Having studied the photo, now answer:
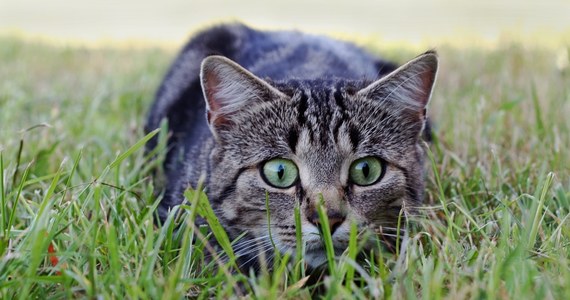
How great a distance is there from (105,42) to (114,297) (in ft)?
21.1

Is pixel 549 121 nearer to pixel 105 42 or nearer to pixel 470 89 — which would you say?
pixel 470 89

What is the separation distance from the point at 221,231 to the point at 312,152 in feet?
1.35

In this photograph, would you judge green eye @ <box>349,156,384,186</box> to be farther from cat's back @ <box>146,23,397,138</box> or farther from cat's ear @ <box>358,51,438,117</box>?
cat's back @ <box>146,23,397,138</box>

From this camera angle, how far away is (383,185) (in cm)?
207

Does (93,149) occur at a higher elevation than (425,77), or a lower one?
lower

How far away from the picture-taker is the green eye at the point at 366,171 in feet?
→ 6.73

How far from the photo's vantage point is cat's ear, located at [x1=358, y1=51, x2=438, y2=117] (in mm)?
2162

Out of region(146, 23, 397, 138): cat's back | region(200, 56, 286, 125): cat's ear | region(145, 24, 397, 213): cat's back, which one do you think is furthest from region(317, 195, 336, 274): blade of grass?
region(146, 23, 397, 138): cat's back

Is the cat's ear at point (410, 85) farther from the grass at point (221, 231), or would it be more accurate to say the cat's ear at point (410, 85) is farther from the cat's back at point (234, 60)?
the cat's back at point (234, 60)

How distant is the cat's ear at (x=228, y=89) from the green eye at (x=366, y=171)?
1.17 feet

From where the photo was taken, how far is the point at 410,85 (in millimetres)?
2225

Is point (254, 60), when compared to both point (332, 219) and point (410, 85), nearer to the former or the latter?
point (410, 85)

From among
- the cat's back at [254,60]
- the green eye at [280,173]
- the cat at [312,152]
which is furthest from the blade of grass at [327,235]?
the cat's back at [254,60]

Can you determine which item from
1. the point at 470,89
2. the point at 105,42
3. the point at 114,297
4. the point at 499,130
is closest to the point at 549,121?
the point at 499,130
